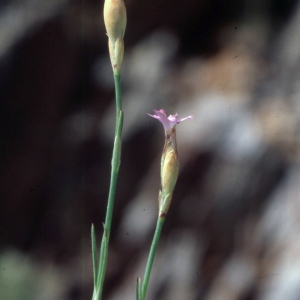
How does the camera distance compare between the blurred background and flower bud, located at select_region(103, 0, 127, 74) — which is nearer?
flower bud, located at select_region(103, 0, 127, 74)

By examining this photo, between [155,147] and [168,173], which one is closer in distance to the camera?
[168,173]

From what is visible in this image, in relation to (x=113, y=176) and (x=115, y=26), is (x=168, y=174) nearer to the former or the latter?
(x=113, y=176)

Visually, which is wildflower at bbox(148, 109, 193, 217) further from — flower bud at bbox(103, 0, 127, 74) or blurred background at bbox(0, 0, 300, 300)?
blurred background at bbox(0, 0, 300, 300)

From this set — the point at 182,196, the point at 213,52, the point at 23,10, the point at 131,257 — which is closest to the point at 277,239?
the point at 182,196

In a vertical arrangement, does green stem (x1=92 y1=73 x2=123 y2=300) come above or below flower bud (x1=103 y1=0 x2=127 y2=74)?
below

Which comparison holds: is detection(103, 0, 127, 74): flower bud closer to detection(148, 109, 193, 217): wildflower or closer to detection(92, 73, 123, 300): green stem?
detection(92, 73, 123, 300): green stem

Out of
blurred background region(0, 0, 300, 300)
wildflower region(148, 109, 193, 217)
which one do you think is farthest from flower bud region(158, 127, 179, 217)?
blurred background region(0, 0, 300, 300)

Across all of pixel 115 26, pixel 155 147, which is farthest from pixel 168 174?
pixel 155 147
